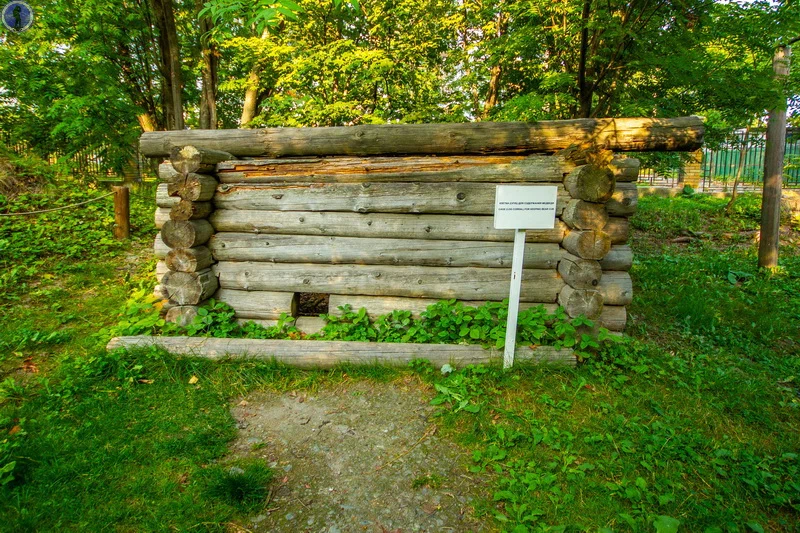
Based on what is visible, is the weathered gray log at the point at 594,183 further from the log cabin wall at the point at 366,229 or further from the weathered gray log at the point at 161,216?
the weathered gray log at the point at 161,216

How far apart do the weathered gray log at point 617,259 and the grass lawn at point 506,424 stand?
85 cm

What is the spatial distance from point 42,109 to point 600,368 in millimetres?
12173

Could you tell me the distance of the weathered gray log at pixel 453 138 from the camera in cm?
449

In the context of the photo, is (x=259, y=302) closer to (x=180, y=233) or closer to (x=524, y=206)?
(x=180, y=233)

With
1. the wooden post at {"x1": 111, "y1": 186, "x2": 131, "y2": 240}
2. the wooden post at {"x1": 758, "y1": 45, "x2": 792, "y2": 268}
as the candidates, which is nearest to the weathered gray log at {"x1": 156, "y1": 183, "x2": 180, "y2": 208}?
the wooden post at {"x1": 111, "y1": 186, "x2": 131, "y2": 240}

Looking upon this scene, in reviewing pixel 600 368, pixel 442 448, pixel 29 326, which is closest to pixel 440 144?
pixel 600 368

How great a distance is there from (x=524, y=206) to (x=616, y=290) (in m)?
1.64

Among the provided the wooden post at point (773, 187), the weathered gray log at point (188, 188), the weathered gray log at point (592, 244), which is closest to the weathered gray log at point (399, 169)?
the weathered gray log at point (188, 188)

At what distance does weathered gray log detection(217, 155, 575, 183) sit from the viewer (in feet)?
14.9

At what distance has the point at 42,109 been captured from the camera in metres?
9.59

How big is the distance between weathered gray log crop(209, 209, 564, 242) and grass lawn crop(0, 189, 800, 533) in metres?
1.46

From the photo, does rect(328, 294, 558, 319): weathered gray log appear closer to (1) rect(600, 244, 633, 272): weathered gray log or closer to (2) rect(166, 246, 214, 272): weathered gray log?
(1) rect(600, 244, 633, 272): weathered gray log

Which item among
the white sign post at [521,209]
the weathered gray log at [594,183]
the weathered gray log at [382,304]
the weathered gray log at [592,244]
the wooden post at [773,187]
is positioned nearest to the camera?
the white sign post at [521,209]

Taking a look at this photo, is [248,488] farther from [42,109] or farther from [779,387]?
[42,109]
